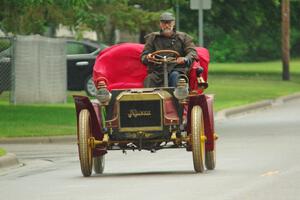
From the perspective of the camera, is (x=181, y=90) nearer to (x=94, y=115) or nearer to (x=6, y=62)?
(x=94, y=115)

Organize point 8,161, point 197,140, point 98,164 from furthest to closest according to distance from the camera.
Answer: point 8,161 < point 98,164 < point 197,140

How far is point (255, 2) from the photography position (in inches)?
2288

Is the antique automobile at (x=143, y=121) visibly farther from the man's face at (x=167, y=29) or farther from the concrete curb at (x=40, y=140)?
the concrete curb at (x=40, y=140)

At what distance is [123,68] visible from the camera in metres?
17.1

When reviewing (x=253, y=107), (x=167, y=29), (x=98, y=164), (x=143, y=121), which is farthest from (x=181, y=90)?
(x=253, y=107)

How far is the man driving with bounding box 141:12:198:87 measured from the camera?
1677cm

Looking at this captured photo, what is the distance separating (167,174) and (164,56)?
1734 millimetres

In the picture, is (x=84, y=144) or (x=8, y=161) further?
(x=8, y=161)

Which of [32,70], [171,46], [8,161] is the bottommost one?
[32,70]

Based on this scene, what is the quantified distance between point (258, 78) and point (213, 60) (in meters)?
50.7

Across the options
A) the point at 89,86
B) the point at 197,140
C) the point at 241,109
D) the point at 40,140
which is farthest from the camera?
the point at 89,86

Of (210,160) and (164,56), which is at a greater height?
(164,56)

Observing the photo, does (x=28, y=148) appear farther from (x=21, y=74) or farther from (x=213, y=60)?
(x=213, y=60)

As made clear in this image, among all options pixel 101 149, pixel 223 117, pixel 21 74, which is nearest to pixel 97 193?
pixel 101 149
